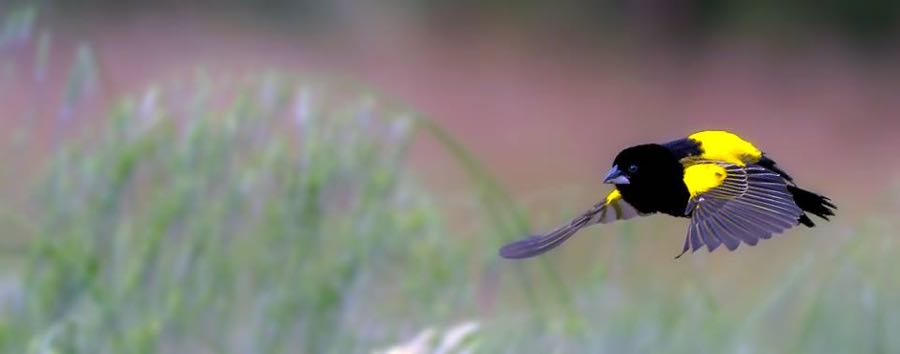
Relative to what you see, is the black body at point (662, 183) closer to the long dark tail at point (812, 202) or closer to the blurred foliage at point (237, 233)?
the long dark tail at point (812, 202)

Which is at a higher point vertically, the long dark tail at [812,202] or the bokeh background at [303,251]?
the bokeh background at [303,251]

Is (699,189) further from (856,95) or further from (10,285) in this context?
(856,95)

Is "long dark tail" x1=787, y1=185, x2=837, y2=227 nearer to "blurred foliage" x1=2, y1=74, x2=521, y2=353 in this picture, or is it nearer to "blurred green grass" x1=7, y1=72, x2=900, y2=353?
"blurred green grass" x1=7, y1=72, x2=900, y2=353

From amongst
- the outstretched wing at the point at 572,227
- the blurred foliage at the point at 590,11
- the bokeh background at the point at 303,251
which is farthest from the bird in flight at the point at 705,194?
the blurred foliage at the point at 590,11

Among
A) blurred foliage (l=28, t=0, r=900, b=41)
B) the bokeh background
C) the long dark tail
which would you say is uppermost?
blurred foliage (l=28, t=0, r=900, b=41)

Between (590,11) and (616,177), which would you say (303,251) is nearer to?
(616,177)

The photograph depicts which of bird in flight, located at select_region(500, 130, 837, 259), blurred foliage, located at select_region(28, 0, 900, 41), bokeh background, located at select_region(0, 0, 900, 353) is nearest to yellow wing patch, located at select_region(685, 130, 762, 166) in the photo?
bird in flight, located at select_region(500, 130, 837, 259)

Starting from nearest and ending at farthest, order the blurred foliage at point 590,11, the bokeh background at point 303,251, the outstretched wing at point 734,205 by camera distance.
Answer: the outstretched wing at point 734,205, the bokeh background at point 303,251, the blurred foliage at point 590,11

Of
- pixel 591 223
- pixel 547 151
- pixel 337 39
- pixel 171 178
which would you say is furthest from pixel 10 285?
pixel 337 39
